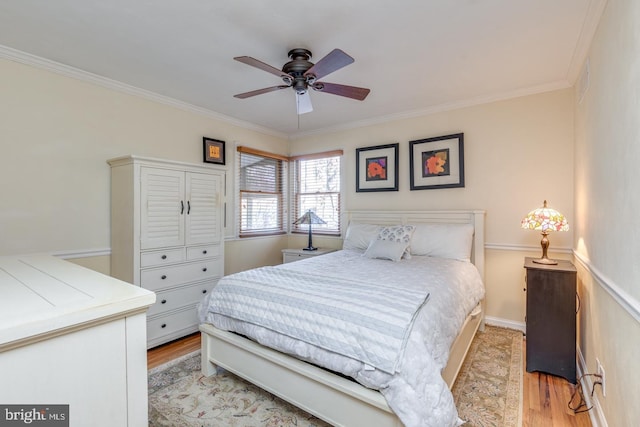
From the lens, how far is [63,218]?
2.60 meters

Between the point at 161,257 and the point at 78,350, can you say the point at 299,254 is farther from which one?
the point at 78,350

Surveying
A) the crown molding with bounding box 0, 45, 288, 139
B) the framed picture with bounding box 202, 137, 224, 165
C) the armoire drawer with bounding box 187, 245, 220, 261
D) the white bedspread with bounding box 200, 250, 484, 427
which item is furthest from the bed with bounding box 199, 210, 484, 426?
the crown molding with bounding box 0, 45, 288, 139

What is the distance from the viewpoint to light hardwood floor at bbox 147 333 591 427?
180cm

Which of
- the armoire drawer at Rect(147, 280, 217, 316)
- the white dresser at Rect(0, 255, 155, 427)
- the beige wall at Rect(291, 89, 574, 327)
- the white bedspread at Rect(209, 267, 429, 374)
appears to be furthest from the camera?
the beige wall at Rect(291, 89, 574, 327)

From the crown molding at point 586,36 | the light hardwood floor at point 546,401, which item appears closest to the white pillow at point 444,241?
the light hardwood floor at point 546,401

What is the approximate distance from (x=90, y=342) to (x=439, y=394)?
1.38 m

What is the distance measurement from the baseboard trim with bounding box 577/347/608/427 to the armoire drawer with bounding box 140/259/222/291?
315 centimetres

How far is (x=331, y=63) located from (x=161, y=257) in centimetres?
225

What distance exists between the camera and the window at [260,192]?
418 centimetres

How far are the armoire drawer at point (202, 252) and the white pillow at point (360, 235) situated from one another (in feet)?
4.96

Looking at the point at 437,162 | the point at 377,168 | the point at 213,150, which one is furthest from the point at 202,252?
the point at 437,162

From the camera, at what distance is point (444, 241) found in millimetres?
3084

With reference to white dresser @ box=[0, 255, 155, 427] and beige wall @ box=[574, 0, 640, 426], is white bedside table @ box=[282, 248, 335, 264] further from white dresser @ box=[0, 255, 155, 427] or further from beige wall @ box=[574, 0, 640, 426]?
white dresser @ box=[0, 255, 155, 427]

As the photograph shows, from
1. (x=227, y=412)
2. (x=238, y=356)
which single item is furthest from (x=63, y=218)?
(x=227, y=412)
